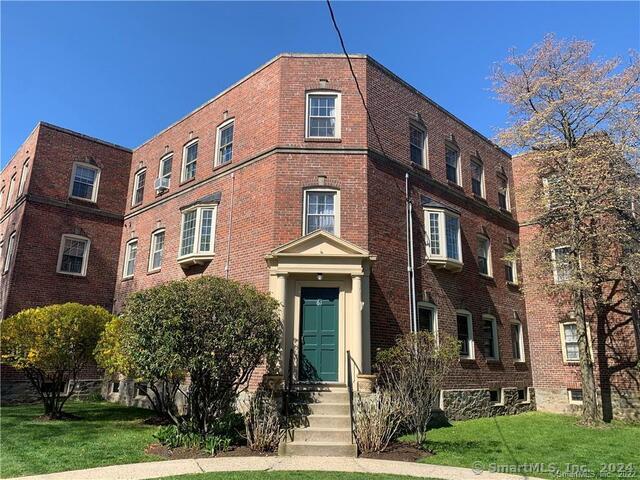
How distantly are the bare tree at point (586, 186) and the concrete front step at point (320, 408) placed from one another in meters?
7.63

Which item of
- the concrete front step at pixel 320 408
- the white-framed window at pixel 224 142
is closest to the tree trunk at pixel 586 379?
the concrete front step at pixel 320 408

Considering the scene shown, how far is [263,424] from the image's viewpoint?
8.91 metres

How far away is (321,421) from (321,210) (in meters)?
5.73

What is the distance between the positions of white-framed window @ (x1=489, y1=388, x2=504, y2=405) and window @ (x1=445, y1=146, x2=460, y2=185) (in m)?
7.33

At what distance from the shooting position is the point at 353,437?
9.05 m

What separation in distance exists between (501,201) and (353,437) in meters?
13.3

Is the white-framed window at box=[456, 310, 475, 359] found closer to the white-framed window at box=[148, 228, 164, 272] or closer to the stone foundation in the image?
the stone foundation

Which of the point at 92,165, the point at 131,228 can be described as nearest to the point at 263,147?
the point at 131,228

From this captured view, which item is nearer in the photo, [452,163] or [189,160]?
[452,163]

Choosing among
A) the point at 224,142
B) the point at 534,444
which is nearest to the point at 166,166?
the point at 224,142

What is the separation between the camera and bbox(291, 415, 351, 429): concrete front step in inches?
369

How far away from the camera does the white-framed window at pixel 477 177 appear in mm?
17734

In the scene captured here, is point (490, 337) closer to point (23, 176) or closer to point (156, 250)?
point (156, 250)

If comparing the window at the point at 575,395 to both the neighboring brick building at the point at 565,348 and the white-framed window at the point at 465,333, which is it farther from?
the white-framed window at the point at 465,333
